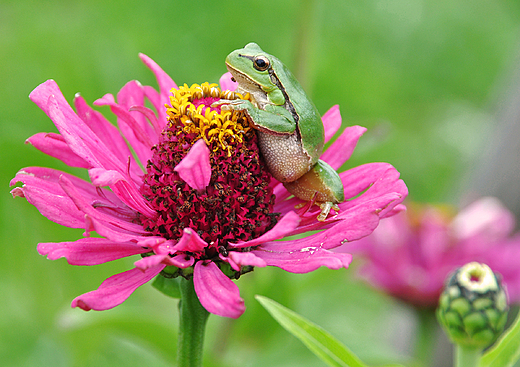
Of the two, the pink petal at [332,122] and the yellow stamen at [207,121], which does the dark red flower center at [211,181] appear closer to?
the yellow stamen at [207,121]

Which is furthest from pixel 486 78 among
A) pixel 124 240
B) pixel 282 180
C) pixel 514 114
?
pixel 124 240

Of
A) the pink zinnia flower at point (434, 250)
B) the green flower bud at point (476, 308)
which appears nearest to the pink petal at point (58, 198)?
the green flower bud at point (476, 308)

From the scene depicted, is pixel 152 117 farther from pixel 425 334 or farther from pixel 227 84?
pixel 425 334

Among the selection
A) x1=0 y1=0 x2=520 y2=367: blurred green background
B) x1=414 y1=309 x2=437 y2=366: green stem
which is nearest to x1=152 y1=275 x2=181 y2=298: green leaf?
x1=0 y1=0 x2=520 y2=367: blurred green background

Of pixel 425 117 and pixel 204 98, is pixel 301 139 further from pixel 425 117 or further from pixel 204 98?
pixel 425 117

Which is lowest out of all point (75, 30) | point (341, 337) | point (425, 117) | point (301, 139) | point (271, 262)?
point (425, 117)

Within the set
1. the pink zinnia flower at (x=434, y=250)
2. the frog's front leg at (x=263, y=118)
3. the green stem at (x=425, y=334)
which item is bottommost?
the green stem at (x=425, y=334)

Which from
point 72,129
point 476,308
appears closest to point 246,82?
Answer: point 72,129
